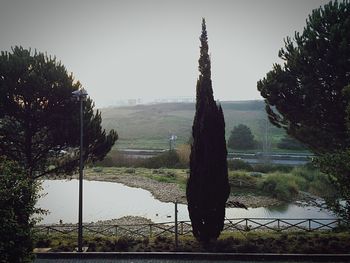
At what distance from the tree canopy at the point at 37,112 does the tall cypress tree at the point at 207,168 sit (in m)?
7.19

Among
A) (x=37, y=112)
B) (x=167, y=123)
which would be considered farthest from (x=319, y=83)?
(x=167, y=123)

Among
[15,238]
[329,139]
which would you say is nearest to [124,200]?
[329,139]

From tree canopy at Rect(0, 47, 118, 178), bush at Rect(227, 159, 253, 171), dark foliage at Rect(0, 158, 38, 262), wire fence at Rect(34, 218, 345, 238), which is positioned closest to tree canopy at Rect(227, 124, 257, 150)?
bush at Rect(227, 159, 253, 171)

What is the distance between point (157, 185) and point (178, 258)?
23060 millimetres

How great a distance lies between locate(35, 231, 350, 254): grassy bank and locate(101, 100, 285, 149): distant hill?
229 ft

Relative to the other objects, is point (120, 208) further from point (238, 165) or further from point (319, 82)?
point (238, 165)

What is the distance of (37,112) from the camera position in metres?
19.5

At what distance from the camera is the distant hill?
96412 mm

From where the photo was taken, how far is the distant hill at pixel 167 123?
9641cm

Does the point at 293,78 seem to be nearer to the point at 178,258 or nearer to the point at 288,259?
the point at 288,259

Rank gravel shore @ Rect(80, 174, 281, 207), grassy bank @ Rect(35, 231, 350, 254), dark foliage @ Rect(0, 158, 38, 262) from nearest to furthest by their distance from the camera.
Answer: dark foliage @ Rect(0, 158, 38, 262), grassy bank @ Rect(35, 231, 350, 254), gravel shore @ Rect(80, 174, 281, 207)

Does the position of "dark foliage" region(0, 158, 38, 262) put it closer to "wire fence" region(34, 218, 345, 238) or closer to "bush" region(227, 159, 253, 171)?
"wire fence" region(34, 218, 345, 238)

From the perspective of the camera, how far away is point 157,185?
38.2m

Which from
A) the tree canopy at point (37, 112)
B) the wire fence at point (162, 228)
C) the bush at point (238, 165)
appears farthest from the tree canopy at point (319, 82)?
the bush at point (238, 165)
